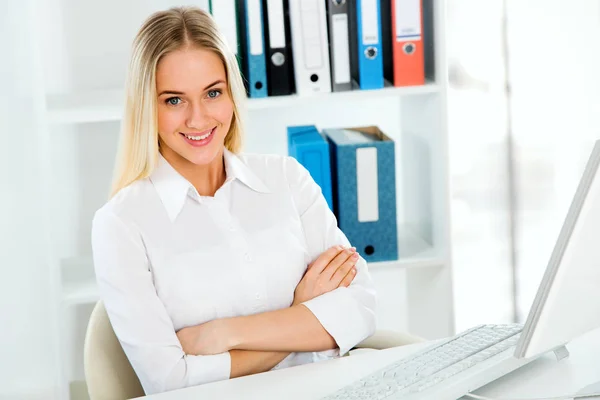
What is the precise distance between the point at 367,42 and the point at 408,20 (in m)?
0.13

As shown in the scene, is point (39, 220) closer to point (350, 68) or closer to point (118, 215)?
point (118, 215)

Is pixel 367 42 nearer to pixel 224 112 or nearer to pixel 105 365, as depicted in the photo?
pixel 224 112

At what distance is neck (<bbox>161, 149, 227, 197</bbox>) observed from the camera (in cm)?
197

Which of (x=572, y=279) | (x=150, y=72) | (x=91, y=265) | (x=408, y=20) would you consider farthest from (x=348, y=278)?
(x=91, y=265)

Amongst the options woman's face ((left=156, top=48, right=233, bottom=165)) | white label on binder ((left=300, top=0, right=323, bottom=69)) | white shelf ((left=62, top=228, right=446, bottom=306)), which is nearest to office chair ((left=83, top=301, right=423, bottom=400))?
woman's face ((left=156, top=48, right=233, bottom=165))

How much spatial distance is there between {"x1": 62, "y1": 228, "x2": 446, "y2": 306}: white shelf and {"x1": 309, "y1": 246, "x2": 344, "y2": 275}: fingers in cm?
64

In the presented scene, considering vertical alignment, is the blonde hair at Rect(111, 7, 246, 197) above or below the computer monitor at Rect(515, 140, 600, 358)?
above

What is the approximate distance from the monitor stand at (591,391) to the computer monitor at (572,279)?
5.6 inches

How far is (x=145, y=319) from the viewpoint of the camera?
68.4 inches

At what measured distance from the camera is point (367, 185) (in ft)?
8.33

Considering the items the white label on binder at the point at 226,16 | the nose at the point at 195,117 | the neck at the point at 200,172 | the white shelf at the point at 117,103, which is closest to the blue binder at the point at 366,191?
the white shelf at the point at 117,103

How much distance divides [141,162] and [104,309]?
31 cm

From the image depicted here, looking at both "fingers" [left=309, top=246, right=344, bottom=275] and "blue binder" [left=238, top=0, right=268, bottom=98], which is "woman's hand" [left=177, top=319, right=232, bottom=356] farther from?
"blue binder" [left=238, top=0, right=268, bottom=98]

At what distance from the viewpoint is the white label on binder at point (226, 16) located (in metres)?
2.36
